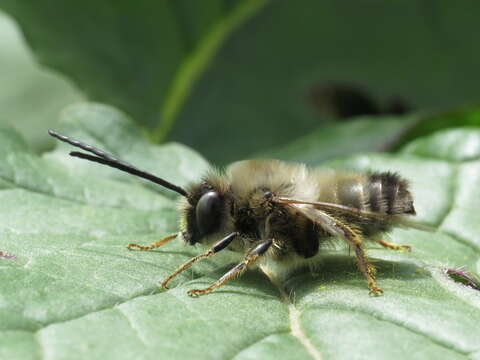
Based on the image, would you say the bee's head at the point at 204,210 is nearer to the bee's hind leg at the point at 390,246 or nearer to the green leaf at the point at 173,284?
the green leaf at the point at 173,284

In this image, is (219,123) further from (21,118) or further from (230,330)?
(230,330)

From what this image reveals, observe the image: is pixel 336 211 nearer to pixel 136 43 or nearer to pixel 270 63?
pixel 136 43

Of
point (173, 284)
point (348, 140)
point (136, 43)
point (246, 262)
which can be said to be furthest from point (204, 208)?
point (136, 43)

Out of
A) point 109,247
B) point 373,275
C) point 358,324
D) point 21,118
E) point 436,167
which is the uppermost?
point 21,118

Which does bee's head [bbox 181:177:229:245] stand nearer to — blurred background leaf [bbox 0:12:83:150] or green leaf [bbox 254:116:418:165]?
green leaf [bbox 254:116:418:165]

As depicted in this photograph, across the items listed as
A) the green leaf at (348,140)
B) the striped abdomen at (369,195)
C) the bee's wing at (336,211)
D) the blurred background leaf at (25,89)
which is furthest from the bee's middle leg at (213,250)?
the blurred background leaf at (25,89)

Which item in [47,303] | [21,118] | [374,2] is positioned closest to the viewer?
[47,303]

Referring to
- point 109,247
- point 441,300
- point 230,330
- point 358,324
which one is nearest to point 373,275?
point 441,300
